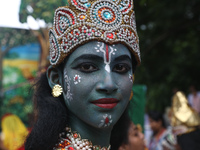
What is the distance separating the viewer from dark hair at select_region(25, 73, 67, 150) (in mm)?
2152

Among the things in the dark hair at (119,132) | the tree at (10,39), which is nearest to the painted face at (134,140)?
the dark hair at (119,132)

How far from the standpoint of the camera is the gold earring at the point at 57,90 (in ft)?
7.31

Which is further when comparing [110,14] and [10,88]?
[10,88]

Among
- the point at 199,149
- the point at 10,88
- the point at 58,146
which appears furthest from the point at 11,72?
the point at 58,146

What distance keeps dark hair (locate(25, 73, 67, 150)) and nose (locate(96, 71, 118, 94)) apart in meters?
0.45

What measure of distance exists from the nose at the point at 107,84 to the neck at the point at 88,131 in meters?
0.36

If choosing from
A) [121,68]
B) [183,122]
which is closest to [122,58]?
[121,68]

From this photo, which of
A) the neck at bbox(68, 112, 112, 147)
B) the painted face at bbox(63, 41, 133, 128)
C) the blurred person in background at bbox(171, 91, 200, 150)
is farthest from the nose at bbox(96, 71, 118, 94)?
the blurred person in background at bbox(171, 91, 200, 150)

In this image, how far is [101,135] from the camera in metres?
2.26

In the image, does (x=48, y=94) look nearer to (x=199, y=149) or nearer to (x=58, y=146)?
(x=58, y=146)

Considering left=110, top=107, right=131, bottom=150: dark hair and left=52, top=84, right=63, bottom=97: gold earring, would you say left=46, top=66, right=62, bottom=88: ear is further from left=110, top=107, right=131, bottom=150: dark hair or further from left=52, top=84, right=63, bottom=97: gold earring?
left=110, top=107, right=131, bottom=150: dark hair

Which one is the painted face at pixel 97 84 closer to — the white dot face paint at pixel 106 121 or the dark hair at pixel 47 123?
the white dot face paint at pixel 106 121

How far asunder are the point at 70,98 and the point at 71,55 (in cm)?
33

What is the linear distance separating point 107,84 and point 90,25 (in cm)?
46
